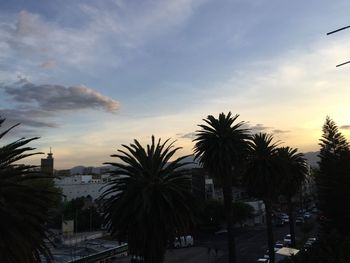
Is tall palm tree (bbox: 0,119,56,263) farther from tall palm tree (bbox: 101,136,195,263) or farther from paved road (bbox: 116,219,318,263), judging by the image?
paved road (bbox: 116,219,318,263)

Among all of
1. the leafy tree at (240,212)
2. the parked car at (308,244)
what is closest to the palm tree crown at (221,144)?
the parked car at (308,244)

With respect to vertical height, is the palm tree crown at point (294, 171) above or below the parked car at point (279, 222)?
above

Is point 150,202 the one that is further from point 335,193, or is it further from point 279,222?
point 279,222

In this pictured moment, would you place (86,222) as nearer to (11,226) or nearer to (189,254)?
(189,254)

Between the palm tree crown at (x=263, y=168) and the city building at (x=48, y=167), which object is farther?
the palm tree crown at (x=263, y=168)

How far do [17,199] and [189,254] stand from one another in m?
63.2

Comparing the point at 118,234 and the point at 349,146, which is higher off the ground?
the point at 349,146

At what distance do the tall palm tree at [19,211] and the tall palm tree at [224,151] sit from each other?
95.2 feet

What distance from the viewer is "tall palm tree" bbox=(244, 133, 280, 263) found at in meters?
50.3

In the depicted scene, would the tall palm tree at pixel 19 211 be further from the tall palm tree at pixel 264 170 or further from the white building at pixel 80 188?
the white building at pixel 80 188

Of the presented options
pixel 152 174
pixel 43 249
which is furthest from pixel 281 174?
pixel 43 249

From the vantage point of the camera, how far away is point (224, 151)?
43.1m

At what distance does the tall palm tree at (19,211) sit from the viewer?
13383mm

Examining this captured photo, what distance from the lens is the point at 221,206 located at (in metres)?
106
